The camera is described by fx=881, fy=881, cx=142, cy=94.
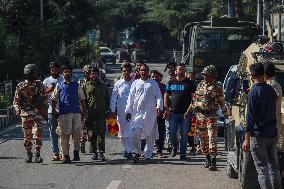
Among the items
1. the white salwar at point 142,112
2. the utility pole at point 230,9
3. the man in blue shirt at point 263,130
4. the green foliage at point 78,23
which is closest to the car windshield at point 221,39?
the green foliage at point 78,23

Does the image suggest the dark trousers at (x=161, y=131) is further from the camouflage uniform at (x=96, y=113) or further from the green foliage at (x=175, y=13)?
the green foliage at (x=175, y=13)

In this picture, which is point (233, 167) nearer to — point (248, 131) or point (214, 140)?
point (214, 140)

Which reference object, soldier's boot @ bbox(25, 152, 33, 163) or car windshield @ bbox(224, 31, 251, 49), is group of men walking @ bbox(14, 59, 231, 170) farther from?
car windshield @ bbox(224, 31, 251, 49)

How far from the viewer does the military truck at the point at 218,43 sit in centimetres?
2911

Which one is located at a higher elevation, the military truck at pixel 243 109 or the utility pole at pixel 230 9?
the utility pole at pixel 230 9

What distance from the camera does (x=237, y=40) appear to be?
2988 centimetres

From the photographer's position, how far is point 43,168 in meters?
15.4

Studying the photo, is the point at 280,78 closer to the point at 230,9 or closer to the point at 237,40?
the point at 237,40

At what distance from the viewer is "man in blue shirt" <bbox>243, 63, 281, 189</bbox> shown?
1105cm

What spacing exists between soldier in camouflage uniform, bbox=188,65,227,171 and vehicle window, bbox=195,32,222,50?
14.1m

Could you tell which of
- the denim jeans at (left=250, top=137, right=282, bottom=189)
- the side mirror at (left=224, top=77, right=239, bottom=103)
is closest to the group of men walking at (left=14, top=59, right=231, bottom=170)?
the side mirror at (left=224, top=77, right=239, bottom=103)

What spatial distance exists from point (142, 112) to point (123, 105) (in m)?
0.46

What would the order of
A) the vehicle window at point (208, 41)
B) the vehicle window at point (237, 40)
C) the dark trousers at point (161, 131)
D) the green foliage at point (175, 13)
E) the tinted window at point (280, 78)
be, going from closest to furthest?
the tinted window at point (280, 78)
the dark trousers at point (161, 131)
the vehicle window at point (208, 41)
the vehicle window at point (237, 40)
the green foliage at point (175, 13)

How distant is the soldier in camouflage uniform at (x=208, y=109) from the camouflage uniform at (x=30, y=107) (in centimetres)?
297
